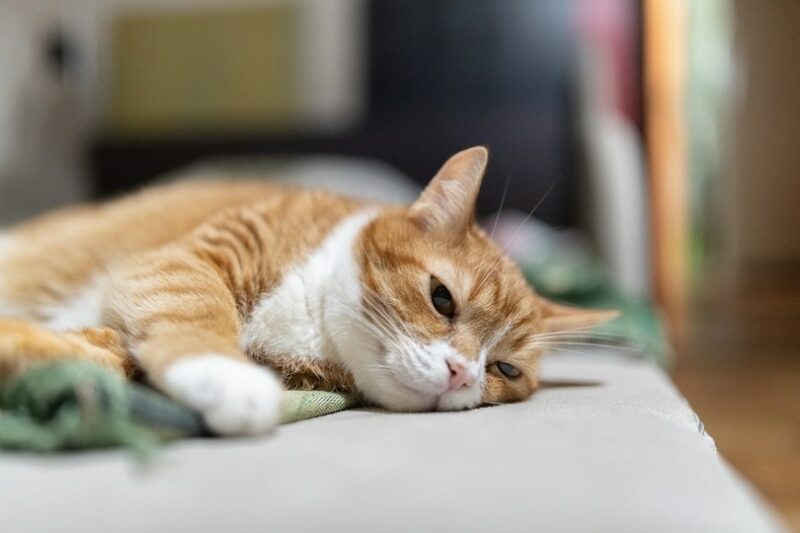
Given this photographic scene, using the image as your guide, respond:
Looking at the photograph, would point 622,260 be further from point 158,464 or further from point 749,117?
point 158,464

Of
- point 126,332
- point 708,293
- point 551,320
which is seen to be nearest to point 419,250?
point 551,320

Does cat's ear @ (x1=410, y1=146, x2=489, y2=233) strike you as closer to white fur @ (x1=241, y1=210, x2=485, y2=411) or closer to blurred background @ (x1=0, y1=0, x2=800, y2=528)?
white fur @ (x1=241, y1=210, x2=485, y2=411)

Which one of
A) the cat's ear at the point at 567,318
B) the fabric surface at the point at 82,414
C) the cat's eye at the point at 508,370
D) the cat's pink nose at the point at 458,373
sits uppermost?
the fabric surface at the point at 82,414

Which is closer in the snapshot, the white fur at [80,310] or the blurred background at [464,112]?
the white fur at [80,310]

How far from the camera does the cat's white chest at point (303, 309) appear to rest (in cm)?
127

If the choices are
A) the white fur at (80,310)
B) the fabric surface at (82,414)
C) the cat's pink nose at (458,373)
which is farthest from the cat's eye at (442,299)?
the white fur at (80,310)

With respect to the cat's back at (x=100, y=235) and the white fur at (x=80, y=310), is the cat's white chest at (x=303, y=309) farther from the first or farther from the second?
the white fur at (x=80, y=310)

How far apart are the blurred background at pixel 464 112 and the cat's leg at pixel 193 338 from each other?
1.97 metres

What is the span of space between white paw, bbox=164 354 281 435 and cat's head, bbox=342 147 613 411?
0.27 metres

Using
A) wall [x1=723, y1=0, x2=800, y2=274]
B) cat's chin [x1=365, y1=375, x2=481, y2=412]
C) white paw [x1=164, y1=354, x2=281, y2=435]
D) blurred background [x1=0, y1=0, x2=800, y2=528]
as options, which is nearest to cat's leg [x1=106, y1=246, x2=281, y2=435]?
white paw [x1=164, y1=354, x2=281, y2=435]

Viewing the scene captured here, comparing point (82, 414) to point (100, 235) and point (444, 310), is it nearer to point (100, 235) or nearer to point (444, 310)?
point (444, 310)

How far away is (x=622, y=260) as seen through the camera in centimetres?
312

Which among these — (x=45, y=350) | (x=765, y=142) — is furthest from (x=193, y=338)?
(x=765, y=142)

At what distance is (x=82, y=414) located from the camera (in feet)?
2.60
